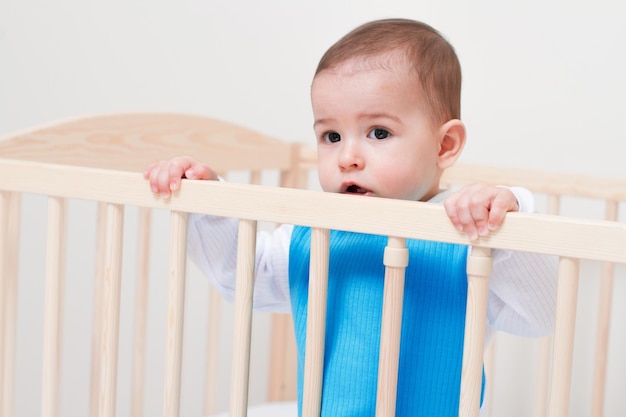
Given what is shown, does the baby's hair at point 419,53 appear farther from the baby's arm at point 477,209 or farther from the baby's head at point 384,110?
the baby's arm at point 477,209

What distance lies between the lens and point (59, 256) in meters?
1.04

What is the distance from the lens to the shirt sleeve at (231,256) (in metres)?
1.12

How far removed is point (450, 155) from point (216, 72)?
963 millimetres

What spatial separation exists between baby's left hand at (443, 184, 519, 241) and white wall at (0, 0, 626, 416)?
0.92 m

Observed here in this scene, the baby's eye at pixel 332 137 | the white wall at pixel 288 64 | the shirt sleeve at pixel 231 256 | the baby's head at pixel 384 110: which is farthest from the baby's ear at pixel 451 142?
the white wall at pixel 288 64

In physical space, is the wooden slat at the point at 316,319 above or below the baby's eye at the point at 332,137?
below

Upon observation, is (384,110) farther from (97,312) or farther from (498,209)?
(97,312)

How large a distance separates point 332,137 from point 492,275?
227mm

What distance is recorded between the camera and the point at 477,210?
0.81m

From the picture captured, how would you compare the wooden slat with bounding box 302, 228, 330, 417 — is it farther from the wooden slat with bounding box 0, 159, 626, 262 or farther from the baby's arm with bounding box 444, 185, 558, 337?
the baby's arm with bounding box 444, 185, 558, 337

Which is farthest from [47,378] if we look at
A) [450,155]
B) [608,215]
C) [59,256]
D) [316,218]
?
[608,215]

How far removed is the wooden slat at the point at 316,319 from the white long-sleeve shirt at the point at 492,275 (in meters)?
0.16

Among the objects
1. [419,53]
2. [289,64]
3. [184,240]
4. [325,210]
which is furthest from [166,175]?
[289,64]

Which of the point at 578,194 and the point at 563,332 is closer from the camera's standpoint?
the point at 563,332
